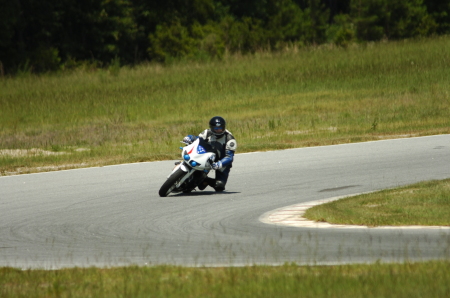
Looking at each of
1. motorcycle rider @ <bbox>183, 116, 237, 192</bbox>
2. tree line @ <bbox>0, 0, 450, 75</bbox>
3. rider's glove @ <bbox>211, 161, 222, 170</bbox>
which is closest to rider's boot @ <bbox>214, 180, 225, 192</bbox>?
motorcycle rider @ <bbox>183, 116, 237, 192</bbox>

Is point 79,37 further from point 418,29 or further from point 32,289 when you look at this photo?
point 32,289

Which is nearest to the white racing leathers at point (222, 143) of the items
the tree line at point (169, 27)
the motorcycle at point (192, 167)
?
the motorcycle at point (192, 167)

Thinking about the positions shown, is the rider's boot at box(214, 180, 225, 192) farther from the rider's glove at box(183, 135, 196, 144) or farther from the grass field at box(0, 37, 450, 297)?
the grass field at box(0, 37, 450, 297)

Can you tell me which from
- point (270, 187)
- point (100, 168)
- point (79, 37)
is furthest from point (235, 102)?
point (79, 37)

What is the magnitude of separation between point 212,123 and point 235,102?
16.7 metres

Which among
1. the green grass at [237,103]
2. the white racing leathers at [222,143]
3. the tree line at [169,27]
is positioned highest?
the tree line at [169,27]

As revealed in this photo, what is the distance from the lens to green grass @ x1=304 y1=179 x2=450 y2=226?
30.4 ft

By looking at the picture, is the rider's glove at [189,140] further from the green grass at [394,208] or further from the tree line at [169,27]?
the tree line at [169,27]

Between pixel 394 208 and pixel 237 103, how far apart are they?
18882mm

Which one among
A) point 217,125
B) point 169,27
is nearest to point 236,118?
point 217,125

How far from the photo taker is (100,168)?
16.1m

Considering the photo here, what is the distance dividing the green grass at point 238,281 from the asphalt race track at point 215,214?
19.5 inches

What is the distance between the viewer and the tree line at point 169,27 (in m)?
46.8

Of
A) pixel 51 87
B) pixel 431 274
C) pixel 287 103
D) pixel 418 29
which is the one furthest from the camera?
pixel 418 29
